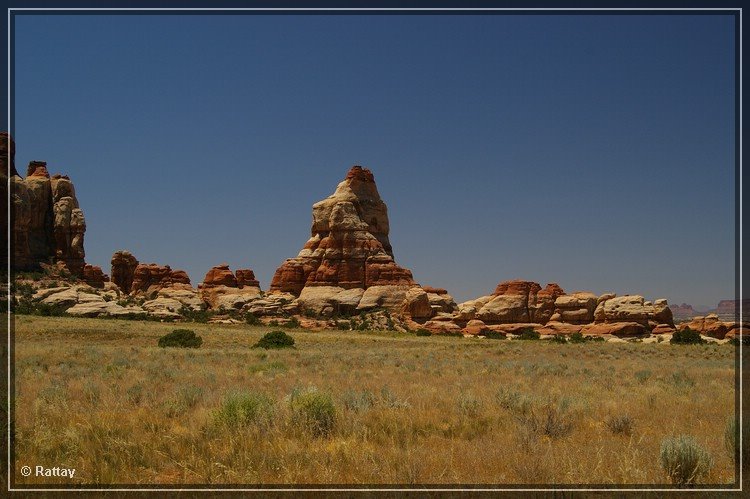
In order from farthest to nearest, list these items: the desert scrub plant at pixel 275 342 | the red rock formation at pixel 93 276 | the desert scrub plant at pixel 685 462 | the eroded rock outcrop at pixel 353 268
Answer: the red rock formation at pixel 93 276, the eroded rock outcrop at pixel 353 268, the desert scrub plant at pixel 275 342, the desert scrub plant at pixel 685 462

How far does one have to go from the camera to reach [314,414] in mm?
7984

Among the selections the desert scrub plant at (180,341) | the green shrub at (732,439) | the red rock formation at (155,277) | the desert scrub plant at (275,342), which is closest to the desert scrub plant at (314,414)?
the green shrub at (732,439)

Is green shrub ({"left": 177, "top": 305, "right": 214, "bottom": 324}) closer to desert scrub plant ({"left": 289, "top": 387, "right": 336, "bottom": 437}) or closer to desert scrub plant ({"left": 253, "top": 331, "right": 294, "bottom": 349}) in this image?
desert scrub plant ({"left": 253, "top": 331, "right": 294, "bottom": 349})

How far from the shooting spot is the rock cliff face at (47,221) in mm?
93375

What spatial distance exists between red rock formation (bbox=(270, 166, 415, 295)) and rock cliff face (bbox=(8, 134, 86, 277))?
39644 mm

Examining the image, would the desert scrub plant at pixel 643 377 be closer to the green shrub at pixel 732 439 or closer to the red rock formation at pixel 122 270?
the green shrub at pixel 732 439

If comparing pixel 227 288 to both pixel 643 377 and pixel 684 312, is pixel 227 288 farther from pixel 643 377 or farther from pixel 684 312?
pixel 684 312

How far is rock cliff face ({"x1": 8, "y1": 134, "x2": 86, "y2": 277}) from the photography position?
93375mm

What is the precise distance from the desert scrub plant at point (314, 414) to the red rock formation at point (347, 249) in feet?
282

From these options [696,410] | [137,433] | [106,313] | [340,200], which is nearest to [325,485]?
[137,433]

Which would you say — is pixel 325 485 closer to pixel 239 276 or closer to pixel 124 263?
pixel 239 276

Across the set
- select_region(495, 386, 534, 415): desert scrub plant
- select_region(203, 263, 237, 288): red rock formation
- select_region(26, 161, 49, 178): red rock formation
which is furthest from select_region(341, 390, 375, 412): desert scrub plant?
select_region(26, 161, 49, 178): red rock formation

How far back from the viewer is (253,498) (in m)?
4.82

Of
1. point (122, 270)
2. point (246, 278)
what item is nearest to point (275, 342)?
point (246, 278)
